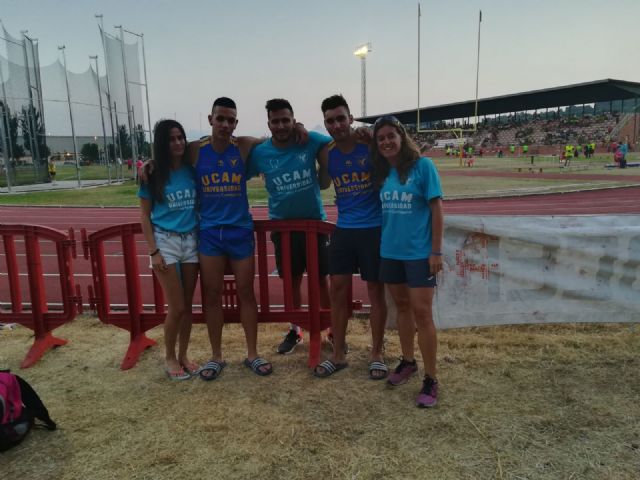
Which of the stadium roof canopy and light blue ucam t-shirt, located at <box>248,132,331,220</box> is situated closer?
light blue ucam t-shirt, located at <box>248,132,331,220</box>

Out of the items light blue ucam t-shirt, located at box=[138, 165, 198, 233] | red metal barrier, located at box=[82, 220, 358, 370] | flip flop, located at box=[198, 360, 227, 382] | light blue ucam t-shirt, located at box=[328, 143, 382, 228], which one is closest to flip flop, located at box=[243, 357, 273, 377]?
flip flop, located at box=[198, 360, 227, 382]

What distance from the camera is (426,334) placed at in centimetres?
322

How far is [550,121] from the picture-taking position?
217 ft

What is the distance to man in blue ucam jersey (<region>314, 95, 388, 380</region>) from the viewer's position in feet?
11.1

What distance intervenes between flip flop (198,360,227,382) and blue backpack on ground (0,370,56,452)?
3.43ft

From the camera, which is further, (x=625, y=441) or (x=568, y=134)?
(x=568, y=134)

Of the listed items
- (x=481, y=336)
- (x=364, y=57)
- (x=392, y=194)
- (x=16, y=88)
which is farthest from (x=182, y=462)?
(x=364, y=57)

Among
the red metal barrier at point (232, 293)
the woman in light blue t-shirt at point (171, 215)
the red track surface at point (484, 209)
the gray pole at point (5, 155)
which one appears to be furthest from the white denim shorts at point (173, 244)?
the gray pole at point (5, 155)

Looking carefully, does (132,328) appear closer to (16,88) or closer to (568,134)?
(16,88)

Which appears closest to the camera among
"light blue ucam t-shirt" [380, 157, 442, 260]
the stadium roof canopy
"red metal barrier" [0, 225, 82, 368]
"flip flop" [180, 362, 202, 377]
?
"light blue ucam t-shirt" [380, 157, 442, 260]

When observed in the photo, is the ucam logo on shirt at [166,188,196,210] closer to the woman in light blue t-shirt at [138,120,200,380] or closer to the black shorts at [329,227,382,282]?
the woman in light blue t-shirt at [138,120,200,380]

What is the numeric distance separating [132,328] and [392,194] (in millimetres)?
2619

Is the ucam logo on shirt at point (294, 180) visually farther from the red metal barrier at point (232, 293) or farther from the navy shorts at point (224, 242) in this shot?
the navy shorts at point (224, 242)

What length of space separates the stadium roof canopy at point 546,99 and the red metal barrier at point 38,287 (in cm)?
5661
